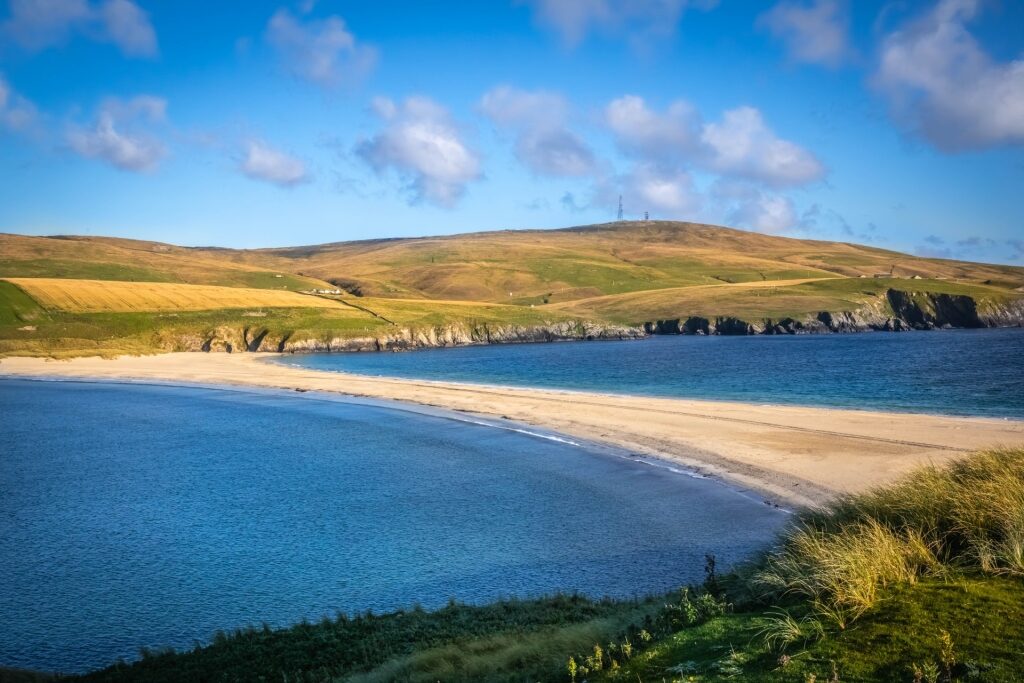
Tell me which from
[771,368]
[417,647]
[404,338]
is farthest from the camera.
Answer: [404,338]

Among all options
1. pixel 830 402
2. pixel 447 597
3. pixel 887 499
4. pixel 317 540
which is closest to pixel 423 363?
pixel 830 402

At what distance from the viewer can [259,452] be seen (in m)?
37.9

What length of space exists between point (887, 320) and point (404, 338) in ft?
312

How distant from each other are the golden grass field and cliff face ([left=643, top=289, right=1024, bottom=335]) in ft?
232

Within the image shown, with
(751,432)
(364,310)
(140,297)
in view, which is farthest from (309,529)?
(140,297)

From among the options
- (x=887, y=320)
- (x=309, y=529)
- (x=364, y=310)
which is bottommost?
Result: (x=309, y=529)

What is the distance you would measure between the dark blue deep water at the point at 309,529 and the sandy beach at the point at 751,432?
2621 mm

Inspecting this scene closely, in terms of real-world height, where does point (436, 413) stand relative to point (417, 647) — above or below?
above

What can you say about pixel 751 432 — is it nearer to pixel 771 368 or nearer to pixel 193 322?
pixel 771 368

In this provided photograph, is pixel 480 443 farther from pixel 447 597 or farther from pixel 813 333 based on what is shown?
pixel 813 333

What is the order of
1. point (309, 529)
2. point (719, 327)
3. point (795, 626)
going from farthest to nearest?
1. point (719, 327)
2. point (309, 529)
3. point (795, 626)

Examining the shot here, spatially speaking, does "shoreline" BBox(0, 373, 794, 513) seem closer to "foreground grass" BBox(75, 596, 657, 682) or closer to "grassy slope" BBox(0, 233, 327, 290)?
"foreground grass" BBox(75, 596, 657, 682)

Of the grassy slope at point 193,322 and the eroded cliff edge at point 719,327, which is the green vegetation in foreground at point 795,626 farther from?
the eroded cliff edge at point 719,327

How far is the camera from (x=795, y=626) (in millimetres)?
7691
